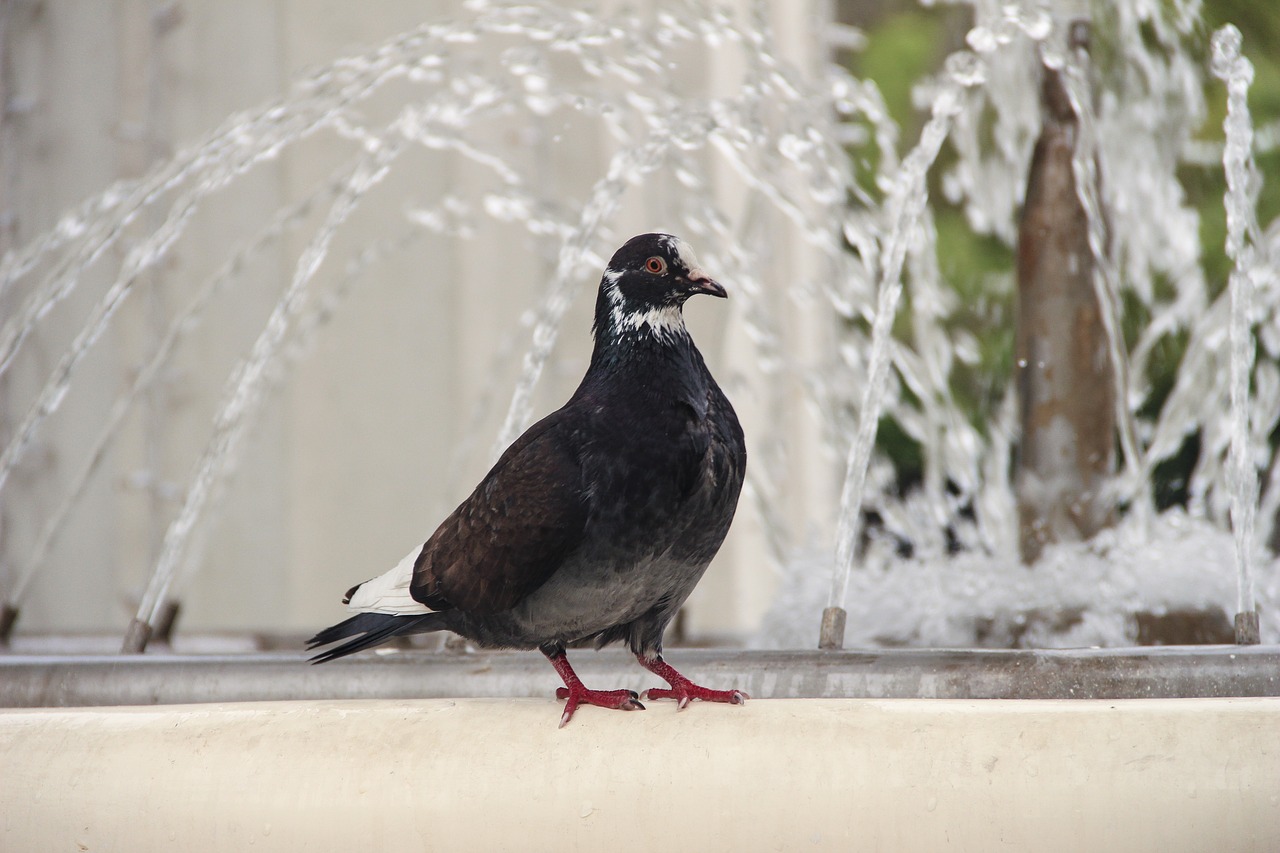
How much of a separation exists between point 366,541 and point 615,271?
196 inches

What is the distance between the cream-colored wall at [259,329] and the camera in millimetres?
6695

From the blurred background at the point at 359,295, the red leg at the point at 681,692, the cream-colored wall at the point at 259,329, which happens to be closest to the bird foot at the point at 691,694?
the red leg at the point at 681,692

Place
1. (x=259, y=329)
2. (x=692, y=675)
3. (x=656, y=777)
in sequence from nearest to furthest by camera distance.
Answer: (x=656, y=777), (x=692, y=675), (x=259, y=329)

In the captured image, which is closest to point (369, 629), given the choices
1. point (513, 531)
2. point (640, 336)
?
point (513, 531)

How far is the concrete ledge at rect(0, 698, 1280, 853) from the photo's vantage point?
1.80 metres

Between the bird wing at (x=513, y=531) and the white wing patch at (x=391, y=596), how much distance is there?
2cm

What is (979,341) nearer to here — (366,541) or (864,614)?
(366,541)

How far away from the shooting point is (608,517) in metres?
2.04

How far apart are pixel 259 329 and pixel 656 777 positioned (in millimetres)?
5517

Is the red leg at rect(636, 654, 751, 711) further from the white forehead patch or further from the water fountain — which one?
the white forehead patch

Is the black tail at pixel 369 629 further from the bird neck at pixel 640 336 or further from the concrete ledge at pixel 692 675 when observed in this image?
the bird neck at pixel 640 336

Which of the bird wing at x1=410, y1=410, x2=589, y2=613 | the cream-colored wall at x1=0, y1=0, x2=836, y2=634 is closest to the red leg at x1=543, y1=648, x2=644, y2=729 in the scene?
the bird wing at x1=410, y1=410, x2=589, y2=613

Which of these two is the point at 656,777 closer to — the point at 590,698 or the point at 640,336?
the point at 590,698

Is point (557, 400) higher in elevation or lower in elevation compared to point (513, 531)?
lower
